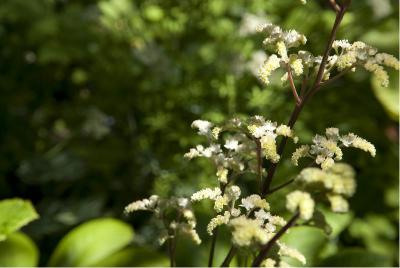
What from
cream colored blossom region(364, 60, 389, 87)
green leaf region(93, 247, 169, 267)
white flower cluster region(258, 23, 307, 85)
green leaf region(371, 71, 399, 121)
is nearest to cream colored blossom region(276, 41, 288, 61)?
white flower cluster region(258, 23, 307, 85)

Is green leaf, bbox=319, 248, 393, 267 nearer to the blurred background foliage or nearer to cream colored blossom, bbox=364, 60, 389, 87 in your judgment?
the blurred background foliage

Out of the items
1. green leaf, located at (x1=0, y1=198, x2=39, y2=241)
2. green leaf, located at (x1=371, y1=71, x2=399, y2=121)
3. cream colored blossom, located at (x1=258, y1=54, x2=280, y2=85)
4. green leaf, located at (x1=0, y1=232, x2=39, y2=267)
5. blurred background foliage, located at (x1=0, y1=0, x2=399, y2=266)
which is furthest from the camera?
blurred background foliage, located at (x1=0, y1=0, x2=399, y2=266)

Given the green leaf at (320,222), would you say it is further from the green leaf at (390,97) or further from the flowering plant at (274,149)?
the green leaf at (390,97)

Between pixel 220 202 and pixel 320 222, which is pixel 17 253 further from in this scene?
pixel 320 222

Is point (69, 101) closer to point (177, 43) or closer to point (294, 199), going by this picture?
point (177, 43)

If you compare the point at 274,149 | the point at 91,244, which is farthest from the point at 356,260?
the point at 274,149

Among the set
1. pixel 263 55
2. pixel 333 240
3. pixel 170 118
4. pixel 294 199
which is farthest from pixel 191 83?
pixel 294 199
